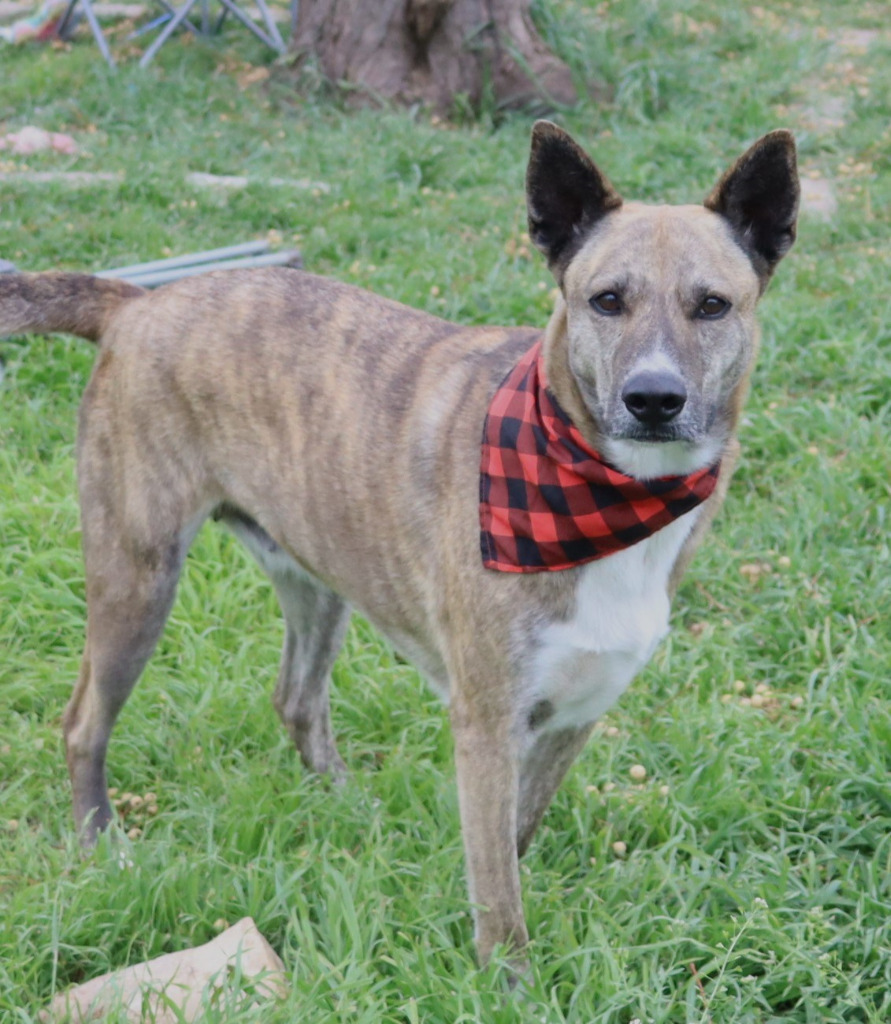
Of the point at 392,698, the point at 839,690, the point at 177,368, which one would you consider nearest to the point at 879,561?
the point at 839,690

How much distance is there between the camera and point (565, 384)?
109 inches

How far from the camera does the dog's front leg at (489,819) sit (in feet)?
9.00

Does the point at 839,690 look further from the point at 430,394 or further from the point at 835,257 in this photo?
the point at 835,257

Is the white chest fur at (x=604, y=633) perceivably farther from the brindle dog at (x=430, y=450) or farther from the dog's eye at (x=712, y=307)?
the dog's eye at (x=712, y=307)

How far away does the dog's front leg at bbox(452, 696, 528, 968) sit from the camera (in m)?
2.74

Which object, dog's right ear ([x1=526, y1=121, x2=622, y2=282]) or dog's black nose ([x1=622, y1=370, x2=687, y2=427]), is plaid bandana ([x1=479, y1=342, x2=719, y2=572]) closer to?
dog's black nose ([x1=622, y1=370, x2=687, y2=427])

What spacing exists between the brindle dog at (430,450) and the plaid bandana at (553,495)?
0.04 m

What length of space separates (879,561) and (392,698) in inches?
68.0

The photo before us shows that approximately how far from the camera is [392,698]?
3.83m

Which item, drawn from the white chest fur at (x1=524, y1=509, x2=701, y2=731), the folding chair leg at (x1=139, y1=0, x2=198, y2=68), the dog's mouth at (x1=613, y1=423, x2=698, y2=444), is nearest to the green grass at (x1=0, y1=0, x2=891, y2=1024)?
the white chest fur at (x1=524, y1=509, x2=701, y2=731)

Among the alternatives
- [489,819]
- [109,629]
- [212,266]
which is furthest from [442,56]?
[489,819]

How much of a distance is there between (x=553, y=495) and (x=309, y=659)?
115 centimetres

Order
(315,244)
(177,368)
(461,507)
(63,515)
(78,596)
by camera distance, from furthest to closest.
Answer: (315,244) → (63,515) → (78,596) → (177,368) → (461,507)

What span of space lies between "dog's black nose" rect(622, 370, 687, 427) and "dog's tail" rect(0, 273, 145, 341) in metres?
1.54
